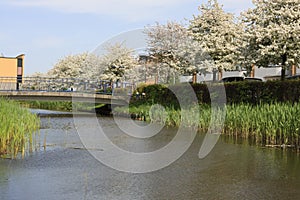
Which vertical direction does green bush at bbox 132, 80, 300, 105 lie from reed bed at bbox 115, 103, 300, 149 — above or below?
above

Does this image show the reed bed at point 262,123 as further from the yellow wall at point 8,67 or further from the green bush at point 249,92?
the yellow wall at point 8,67

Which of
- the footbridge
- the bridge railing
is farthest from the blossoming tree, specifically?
the bridge railing

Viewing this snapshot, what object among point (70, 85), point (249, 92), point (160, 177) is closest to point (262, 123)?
point (249, 92)

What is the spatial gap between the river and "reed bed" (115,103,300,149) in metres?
0.73

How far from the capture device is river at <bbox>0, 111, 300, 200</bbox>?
5551 mm

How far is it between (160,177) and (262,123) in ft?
17.1

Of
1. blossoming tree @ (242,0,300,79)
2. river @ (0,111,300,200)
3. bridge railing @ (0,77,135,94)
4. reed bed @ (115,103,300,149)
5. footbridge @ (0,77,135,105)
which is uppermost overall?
blossoming tree @ (242,0,300,79)

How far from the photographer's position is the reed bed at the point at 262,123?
992cm

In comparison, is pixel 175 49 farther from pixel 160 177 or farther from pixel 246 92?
pixel 160 177

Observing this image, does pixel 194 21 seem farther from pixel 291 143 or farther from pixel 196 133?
pixel 291 143

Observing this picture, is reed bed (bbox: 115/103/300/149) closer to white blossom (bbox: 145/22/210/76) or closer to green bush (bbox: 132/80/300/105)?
green bush (bbox: 132/80/300/105)

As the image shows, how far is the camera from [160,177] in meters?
6.71

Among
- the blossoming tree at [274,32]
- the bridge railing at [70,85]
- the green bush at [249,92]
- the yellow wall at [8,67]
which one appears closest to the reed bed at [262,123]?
the green bush at [249,92]

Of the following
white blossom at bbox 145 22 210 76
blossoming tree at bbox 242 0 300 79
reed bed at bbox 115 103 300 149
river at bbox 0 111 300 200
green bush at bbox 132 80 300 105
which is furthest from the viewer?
white blossom at bbox 145 22 210 76
